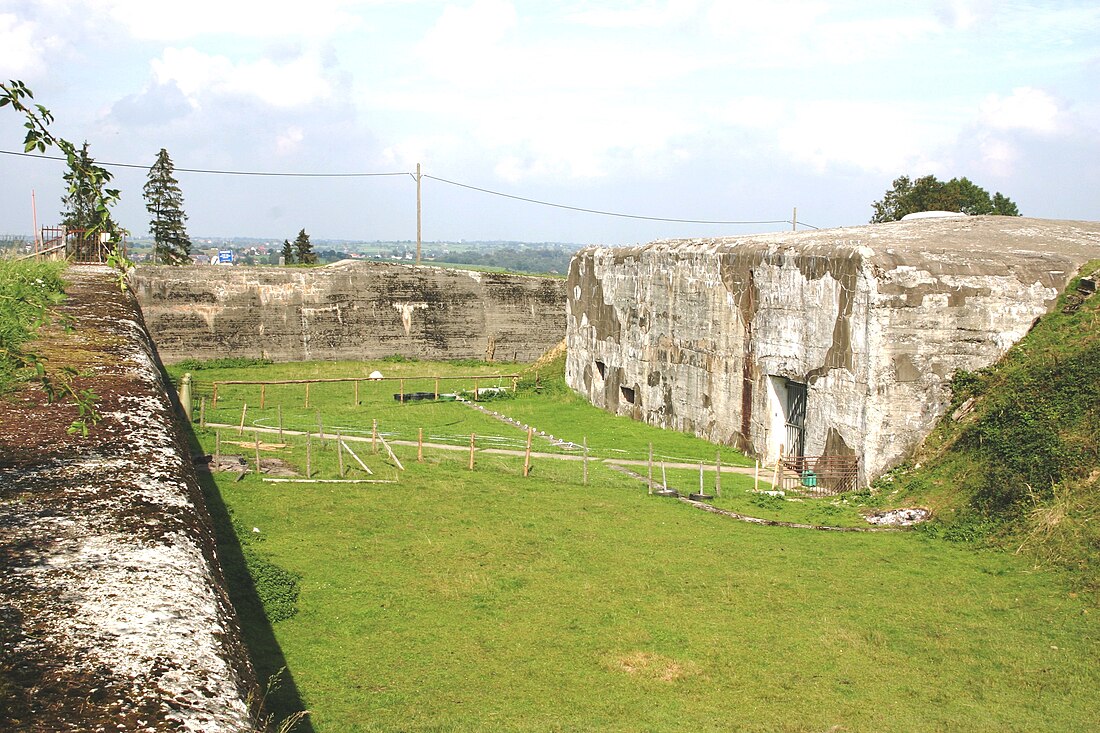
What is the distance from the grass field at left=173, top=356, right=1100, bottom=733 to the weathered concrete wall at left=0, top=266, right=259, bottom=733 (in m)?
2.24

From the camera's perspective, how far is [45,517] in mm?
4684

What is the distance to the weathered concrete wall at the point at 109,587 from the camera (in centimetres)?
325

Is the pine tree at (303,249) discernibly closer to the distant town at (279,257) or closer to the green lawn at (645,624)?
the distant town at (279,257)

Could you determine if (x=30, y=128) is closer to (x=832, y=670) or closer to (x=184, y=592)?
(x=184, y=592)

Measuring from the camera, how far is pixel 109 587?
4055mm

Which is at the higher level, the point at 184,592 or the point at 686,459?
the point at 184,592

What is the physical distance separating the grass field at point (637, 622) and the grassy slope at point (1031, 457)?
479mm

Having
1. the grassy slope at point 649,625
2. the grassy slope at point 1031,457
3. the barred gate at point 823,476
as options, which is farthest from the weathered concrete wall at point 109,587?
the barred gate at point 823,476

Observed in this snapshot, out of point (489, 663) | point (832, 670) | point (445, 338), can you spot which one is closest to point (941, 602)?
point (832, 670)

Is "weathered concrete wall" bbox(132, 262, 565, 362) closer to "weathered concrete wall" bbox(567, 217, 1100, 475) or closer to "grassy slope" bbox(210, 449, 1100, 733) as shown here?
"weathered concrete wall" bbox(567, 217, 1100, 475)

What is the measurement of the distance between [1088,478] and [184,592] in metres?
10.7

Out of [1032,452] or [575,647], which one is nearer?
[575,647]

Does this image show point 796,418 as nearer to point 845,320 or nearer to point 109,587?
point 845,320

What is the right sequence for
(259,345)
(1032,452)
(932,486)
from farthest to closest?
(259,345) → (932,486) → (1032,452)
